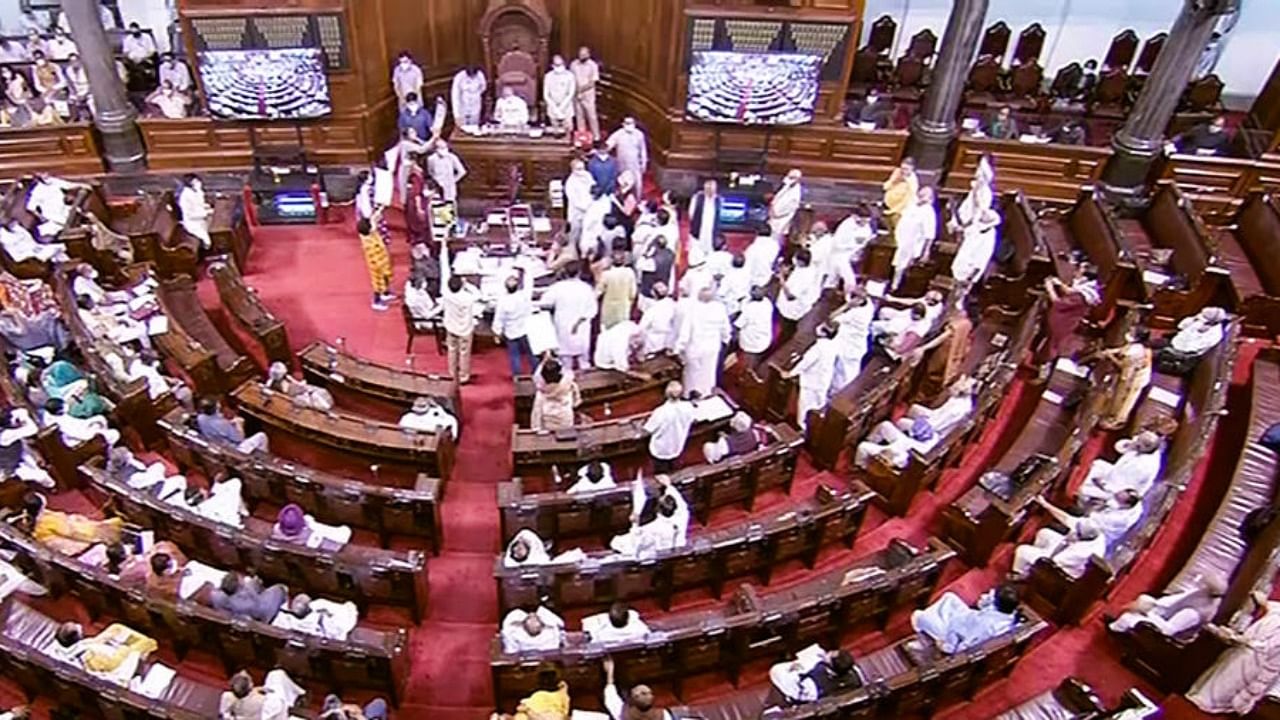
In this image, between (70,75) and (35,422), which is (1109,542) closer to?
(35,422)

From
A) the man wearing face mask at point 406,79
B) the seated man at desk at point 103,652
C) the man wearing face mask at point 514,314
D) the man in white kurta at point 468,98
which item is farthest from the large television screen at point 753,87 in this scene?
the seated man at desk at point 103,652

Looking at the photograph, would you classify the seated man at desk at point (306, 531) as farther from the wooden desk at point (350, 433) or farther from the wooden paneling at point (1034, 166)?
the wooden paneling at point (1034, 166)

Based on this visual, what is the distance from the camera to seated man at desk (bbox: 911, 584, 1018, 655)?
7.41 meters

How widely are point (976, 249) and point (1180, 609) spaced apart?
4.75 metres

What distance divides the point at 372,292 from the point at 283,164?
2850 mm

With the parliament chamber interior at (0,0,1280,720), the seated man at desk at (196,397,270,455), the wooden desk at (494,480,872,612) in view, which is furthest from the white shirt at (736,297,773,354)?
the seated man at desk at (196,397,270,455)

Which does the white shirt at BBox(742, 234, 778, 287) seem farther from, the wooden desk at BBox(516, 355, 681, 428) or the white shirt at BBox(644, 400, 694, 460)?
the white shirt at BBox(644, 400, 694, 460)

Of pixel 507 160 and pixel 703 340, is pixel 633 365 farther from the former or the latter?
pixel 507 160

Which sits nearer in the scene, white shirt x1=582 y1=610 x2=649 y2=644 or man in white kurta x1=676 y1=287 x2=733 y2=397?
white shirt x1=582 y1=610 x2=649 y2=644

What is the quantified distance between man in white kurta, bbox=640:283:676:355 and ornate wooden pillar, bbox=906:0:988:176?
5.32 meters

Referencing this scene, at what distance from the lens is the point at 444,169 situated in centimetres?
1238

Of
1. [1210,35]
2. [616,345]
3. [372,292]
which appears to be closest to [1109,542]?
[616,345]

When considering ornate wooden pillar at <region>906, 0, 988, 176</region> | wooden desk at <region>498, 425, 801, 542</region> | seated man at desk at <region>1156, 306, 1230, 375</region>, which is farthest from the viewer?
ornate wooden pillar at <region>906, 0, 988, 176</region>

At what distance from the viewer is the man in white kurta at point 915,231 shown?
11.5 meters
